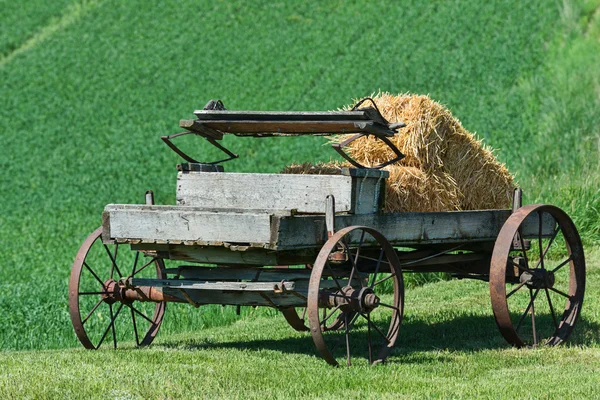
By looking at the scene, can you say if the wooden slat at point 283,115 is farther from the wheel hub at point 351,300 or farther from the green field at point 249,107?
the green field at point 249,107

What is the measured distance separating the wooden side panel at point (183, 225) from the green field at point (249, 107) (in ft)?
2.96

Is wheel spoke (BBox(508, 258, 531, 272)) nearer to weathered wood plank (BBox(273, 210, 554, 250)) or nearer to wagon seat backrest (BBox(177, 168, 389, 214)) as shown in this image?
weathered wood plank (BBox(273, 210, 554, 250))

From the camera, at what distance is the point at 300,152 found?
24422 mm

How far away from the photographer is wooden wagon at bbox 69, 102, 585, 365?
7.02 m

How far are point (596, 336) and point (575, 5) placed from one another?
22014mm

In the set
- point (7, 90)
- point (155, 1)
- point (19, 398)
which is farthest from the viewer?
point (155, 1)

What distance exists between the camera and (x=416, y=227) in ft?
25.6

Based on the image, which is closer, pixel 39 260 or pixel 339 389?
pixel 339 389

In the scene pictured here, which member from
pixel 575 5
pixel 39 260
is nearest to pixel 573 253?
pixel 39 260

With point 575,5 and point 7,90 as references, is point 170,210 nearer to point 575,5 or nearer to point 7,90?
point 575,5

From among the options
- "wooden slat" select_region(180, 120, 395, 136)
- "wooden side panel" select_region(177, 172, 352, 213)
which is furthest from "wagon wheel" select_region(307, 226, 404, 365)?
"wooden slat" select_region(180, 120, 395, 136)

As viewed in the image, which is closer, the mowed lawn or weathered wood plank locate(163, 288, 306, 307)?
the mowed lawn

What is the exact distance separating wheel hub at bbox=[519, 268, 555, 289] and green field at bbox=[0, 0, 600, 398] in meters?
0.60

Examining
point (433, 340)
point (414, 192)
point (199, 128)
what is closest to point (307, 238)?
point (414, 192)
